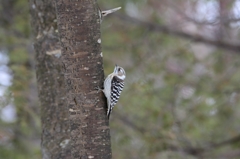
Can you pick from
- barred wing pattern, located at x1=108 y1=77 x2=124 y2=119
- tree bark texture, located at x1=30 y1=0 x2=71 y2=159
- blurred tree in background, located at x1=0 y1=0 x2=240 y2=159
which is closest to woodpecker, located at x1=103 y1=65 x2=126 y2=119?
barred wing pattern, located at x1=108 y1=77 x2=124 y2=119

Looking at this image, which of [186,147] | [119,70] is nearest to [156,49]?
[186,147]

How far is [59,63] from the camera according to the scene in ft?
12.0

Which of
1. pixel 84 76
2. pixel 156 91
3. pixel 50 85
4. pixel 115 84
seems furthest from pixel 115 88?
pixel 156 91

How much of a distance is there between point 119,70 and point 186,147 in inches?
126

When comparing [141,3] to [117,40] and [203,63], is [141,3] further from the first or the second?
[203,63]

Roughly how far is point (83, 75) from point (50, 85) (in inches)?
31.3

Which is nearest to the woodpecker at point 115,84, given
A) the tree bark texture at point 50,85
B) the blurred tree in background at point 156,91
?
the tree bark texture at point 50,85

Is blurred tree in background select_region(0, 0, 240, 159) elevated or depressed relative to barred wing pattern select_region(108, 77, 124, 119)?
depressed

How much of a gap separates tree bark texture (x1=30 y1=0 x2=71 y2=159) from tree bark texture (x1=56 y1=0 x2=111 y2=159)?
66 cm

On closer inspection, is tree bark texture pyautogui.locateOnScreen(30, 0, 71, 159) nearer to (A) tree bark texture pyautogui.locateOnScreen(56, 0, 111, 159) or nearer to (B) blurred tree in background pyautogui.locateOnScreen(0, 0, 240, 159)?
(A) tree bark texture pyautogui.locateOnScreen(56, 0, 111, 159)

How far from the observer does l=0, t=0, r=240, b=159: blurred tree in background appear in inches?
264

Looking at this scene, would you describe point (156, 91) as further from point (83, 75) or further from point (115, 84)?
point (83, 75)

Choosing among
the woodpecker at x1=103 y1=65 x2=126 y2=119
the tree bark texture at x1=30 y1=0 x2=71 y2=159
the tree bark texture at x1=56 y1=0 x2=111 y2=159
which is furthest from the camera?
the tree bark texture at x1=30 y1=0 x2=71 y2=159

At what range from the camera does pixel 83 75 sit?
2900 mm
